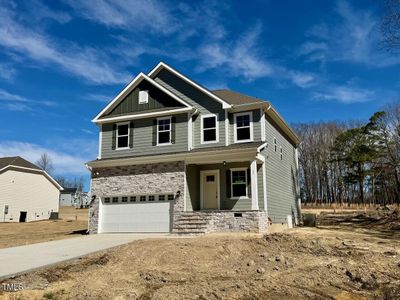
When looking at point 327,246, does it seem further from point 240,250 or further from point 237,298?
point 237,298

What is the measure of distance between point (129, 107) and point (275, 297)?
16151 millimetres

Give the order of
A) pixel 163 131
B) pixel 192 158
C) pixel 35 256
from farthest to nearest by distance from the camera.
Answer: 1. pixel 163 131
2. pixel 192 158
3. pixel 35 256

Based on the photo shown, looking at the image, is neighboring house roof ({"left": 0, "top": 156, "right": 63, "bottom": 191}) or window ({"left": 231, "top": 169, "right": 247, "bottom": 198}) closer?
window ({"left": 231, "top": 169, "right": 247, "bottom": 198})

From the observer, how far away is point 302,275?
806 centimetres

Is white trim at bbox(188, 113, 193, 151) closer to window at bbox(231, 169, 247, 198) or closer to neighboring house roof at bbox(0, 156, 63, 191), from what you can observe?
window at bbox(231, 169, 247, 198)

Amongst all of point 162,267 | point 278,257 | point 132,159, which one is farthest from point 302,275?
point 132,159

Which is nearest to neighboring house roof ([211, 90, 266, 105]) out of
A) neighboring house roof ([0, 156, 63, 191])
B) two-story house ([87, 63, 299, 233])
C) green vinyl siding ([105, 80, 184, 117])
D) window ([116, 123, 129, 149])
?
two-story house ([87, 63, 299, 233])

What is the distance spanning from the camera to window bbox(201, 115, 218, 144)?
19.3 meters

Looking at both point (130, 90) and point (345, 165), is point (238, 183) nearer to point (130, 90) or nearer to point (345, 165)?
point (130, 90)

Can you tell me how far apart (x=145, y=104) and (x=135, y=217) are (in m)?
6.26

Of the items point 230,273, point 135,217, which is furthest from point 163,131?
point 230,273

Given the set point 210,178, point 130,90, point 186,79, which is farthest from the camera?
point 130,90

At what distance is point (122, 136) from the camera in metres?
21.0

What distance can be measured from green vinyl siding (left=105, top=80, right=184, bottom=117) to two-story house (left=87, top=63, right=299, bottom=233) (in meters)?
0.06
